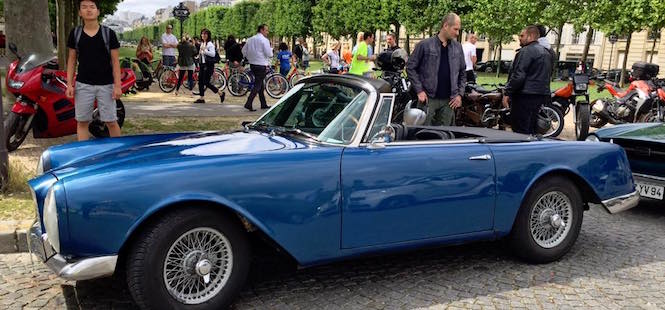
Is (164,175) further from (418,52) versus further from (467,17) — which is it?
(467,17)

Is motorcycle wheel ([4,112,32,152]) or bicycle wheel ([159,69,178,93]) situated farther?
bicycle wheel ([159,69,178,93])

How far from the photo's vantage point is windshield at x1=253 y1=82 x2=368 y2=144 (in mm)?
3768

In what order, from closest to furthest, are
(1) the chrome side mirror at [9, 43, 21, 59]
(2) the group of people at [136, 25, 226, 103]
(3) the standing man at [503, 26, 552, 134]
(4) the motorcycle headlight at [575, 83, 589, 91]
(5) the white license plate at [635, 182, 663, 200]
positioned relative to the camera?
(5) the white license plate at [635, 182, 663, 200], (1) the chrome side mirror at [9, 43, 21, 59], (3) the standing man at [503, 26, 552, 134], (4) the motorcycle headlight at [575, 83, 589, 91], (2) the group of people at [136, 25, 226, 103]

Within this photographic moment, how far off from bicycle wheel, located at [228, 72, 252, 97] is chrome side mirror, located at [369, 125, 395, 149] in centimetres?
1292

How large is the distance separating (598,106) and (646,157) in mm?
6399

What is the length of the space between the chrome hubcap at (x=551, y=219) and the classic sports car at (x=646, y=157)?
1.82 metres

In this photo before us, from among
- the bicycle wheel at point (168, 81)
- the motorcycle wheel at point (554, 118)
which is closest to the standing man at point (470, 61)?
the motorcycle wheel at point (554, 118)

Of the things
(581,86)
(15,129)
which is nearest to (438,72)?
(581,86)

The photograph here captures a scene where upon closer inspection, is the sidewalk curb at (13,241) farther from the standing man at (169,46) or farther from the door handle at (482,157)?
the standing man at (169,46)

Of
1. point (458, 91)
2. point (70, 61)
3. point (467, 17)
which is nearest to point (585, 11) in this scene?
point (467, 17)

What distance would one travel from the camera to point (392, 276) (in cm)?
410

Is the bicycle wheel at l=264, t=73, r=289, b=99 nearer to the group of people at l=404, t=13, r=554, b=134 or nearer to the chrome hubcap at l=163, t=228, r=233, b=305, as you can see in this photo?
the group of people at l=404, t=13, r=554, b=134

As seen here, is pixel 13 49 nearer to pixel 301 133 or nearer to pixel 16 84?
pixel 16 84

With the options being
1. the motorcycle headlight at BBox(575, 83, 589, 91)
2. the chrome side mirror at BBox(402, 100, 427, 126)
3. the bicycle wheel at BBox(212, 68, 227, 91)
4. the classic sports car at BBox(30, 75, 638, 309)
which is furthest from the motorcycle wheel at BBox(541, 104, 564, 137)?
the bicycle wheel at BBox(212, 68, 227, 91)
